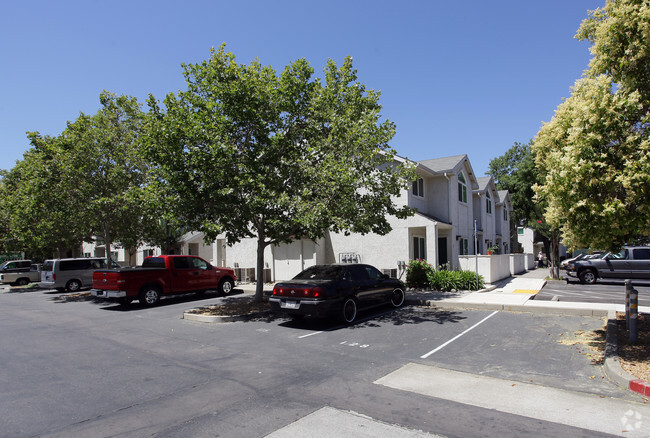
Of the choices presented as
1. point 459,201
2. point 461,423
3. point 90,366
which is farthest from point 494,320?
point 459,201

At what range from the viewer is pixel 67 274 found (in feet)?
70.1

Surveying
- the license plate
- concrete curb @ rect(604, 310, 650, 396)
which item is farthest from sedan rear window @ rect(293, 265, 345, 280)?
concrete curb @ rect(604, 310, 650, 396)

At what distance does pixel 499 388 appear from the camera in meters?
5.54

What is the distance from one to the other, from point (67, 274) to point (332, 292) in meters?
18.4

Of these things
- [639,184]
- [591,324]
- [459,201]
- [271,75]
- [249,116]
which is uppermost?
[271,75]

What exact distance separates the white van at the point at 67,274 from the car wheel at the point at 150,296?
808 cm

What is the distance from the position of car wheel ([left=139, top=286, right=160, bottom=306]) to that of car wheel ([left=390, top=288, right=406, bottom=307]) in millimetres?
8758

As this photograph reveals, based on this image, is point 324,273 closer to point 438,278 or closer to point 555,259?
point 438,278

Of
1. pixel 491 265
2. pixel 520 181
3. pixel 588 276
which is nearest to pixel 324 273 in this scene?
pixel 491 265

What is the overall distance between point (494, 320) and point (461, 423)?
6909 millimetres

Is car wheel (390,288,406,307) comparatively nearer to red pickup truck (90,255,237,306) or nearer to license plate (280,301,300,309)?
license plate (280,301,300,309)

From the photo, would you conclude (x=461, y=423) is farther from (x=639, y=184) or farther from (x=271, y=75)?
(x=271, y=75)

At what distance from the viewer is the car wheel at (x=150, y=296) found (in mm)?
14182

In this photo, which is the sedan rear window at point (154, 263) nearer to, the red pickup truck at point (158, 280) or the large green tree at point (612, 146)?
the red pickup truck at point (158, 280)
